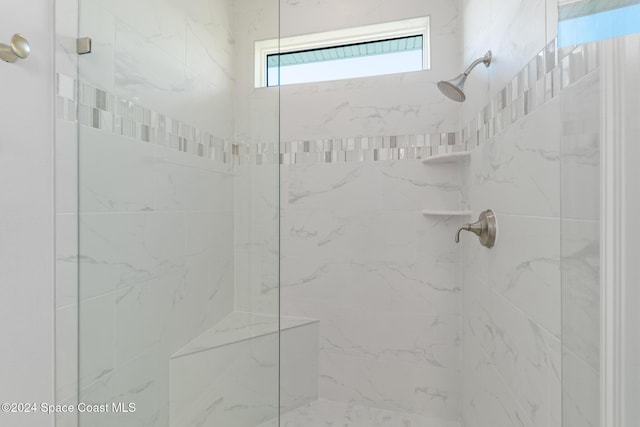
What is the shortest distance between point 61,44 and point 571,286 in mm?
1276

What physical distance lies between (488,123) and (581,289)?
0.93 metres

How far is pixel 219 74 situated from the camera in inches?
45.3

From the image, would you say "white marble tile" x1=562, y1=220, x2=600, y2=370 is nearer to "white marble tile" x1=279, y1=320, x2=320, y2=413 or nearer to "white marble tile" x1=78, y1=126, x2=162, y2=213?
"white marble tile" x1=78, y1=126, x2=162, y2=213

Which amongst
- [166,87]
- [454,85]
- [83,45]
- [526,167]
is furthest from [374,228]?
[83,45]

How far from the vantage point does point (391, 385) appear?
1.74 meters

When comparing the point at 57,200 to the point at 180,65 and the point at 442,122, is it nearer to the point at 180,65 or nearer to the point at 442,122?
the point at 180,65

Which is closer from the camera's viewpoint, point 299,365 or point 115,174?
point 115,174

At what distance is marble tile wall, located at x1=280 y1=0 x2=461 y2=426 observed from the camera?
169 cm

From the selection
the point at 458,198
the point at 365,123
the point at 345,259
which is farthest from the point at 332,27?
the point at 345,259

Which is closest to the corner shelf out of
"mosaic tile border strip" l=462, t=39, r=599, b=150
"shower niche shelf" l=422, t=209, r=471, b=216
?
"shower niche shelf" l=422, t=209, r=471, b=216

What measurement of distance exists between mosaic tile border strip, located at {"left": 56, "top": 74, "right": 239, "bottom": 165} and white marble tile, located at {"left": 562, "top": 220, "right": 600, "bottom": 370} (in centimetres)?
98

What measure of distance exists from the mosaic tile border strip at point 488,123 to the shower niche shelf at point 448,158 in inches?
1.4

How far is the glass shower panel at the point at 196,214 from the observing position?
1.04 metres

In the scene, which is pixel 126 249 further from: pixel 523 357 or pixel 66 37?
pixel 523 357
